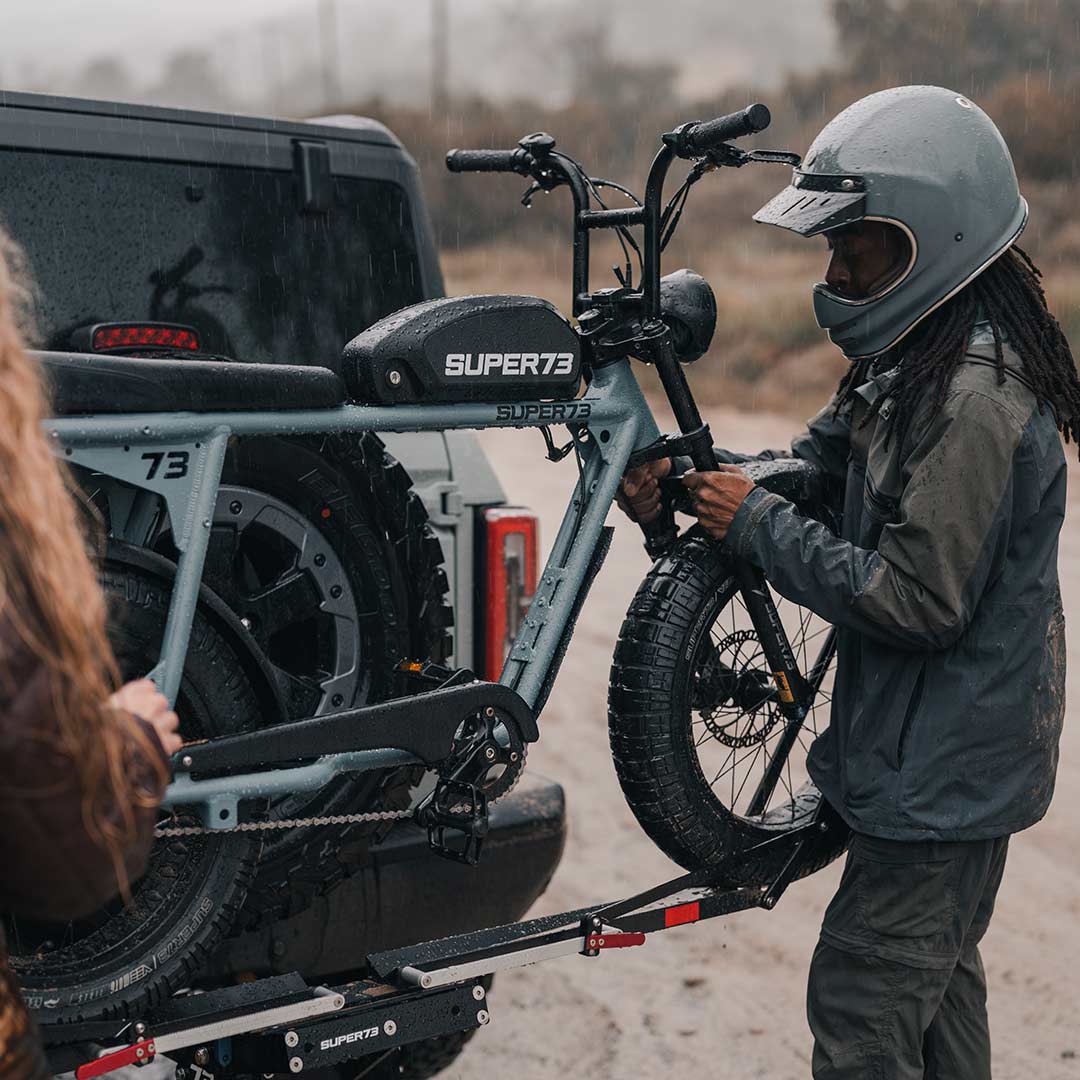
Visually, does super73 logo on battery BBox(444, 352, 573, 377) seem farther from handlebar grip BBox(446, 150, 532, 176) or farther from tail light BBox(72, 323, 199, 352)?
tail light BBox(72, 323, 199, 352)

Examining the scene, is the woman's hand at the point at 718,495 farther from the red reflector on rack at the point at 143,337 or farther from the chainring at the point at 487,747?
the red reflector on rack at the point at 143,337

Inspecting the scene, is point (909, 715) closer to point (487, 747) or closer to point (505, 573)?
point (487, 747)

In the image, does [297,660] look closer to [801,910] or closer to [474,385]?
[474,385]

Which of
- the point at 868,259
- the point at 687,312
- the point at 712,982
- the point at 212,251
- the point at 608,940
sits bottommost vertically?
the point at 608,940

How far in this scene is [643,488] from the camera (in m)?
3.30

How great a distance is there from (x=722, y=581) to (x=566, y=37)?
268ft

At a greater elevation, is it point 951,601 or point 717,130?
point 717,130

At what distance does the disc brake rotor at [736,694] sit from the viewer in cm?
333

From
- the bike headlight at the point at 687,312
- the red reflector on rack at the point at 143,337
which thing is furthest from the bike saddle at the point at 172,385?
the bike headlight at the point at 687,312

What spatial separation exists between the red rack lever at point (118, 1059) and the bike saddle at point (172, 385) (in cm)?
101

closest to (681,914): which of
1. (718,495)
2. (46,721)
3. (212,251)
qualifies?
(718,495)

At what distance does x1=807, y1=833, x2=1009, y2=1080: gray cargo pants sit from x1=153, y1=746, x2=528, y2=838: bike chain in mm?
707

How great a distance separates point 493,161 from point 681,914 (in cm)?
164

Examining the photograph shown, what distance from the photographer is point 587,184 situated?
3.29 meters
